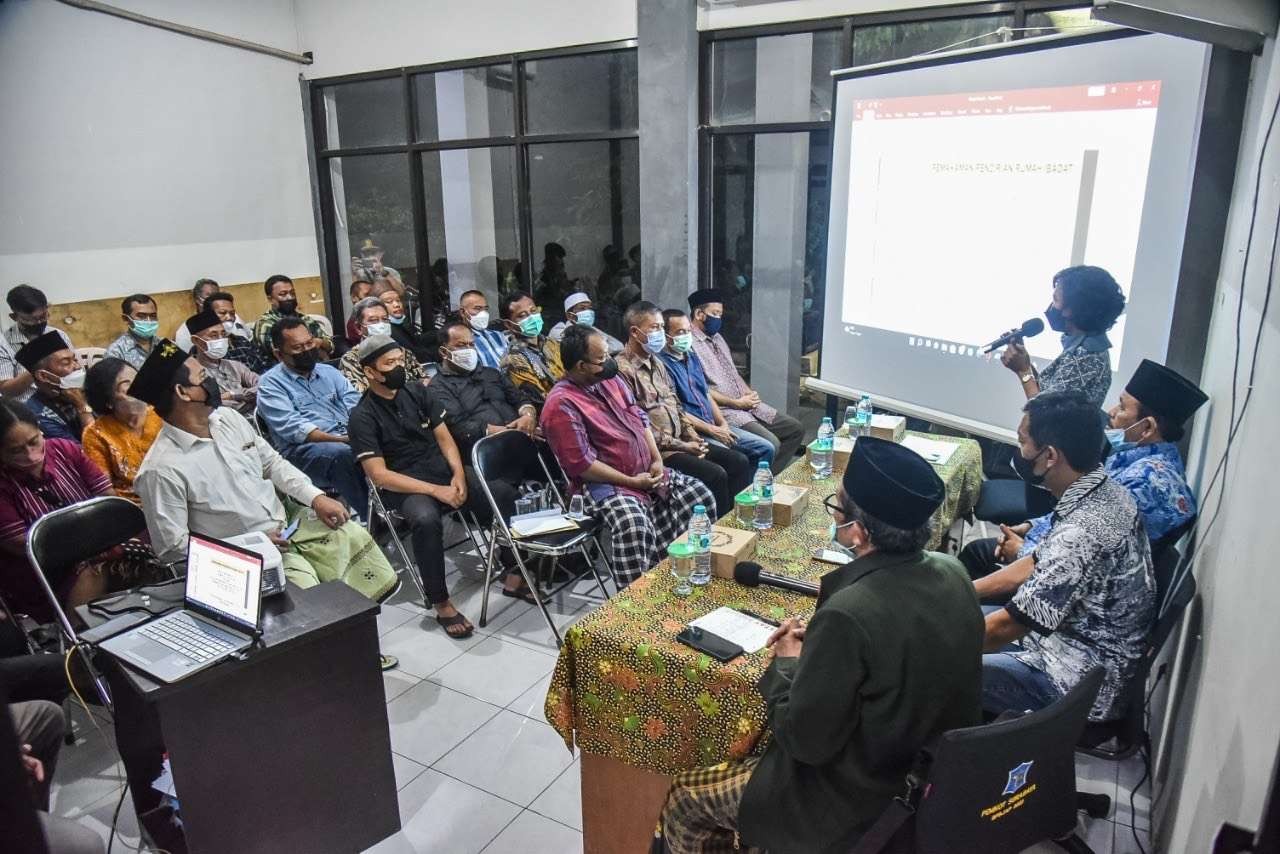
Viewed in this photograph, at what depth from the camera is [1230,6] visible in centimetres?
247

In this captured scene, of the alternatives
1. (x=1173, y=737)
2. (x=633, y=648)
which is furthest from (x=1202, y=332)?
(x=633, y=648)

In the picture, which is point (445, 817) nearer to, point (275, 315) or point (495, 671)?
point (495, 671)

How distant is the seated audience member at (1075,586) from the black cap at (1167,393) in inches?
25.8

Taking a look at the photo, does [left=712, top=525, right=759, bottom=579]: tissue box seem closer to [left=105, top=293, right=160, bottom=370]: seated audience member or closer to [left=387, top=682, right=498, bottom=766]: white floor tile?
[left=387, top=682, right=498, bottom=766]: white floor tile

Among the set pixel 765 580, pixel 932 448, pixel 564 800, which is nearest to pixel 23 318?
pixel 564 800

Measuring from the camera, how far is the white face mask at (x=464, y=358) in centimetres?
471

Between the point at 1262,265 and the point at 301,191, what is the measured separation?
7.39m

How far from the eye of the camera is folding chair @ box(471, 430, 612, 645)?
12.0 feet

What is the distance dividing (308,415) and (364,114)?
390cm

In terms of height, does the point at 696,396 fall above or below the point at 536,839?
above

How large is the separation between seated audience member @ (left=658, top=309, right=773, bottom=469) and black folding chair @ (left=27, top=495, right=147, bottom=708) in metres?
2.87

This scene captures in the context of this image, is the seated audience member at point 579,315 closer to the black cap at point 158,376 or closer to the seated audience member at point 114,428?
the seated audience member at point 114,428

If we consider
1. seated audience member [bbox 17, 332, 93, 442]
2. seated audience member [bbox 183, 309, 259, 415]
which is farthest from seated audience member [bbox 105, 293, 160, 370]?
seated audience member [bbox 17, 332, 93, 442]

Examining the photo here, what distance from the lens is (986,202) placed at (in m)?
3.93
